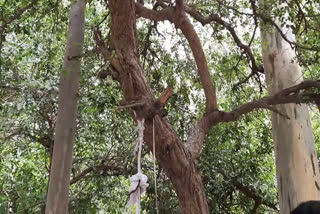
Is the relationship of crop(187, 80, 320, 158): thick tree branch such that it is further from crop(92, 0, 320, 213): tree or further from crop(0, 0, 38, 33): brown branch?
crop(0, 0, 38, 33): brown branch

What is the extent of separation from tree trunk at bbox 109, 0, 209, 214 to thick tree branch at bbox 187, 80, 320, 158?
21 cm

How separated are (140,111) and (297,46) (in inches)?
63.3

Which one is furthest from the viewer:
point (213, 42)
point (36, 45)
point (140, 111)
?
point (213, 42)

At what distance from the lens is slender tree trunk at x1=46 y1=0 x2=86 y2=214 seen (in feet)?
8.37

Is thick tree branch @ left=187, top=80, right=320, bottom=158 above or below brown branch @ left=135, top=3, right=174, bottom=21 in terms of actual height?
below

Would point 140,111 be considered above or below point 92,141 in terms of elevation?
below

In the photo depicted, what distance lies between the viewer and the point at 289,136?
3084 mm

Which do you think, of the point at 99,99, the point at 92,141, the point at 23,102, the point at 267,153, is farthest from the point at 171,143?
the point at 267,153

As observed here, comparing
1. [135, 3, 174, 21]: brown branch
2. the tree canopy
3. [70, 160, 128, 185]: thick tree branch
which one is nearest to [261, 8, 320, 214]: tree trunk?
the tree canopy

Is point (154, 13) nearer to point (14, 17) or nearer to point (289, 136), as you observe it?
point (14, 17)

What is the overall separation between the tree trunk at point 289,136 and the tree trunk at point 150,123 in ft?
2.96

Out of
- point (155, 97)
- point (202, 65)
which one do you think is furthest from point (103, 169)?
point (202, 65)

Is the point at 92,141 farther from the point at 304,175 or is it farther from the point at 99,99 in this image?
the point at 304,175

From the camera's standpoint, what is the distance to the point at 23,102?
307cm
